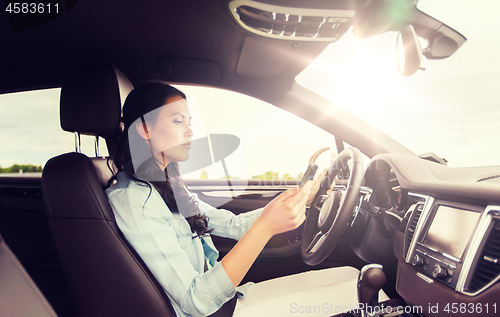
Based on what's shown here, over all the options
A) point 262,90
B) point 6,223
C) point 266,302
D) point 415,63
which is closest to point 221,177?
point 262,90

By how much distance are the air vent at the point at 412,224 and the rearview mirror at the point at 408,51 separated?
55 cm

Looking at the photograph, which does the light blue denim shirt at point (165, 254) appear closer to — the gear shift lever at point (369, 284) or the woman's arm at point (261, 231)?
the woman's arm at point (261, 231)

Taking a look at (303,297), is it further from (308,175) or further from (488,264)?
(488,264)

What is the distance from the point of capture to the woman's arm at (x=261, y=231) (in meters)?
0.92

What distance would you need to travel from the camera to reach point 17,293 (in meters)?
0.81

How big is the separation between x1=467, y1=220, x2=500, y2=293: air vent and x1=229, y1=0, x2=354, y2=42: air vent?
93 centimetres

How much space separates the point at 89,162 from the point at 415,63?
1.30m

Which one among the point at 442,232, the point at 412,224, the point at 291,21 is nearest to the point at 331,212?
the point at 412,224

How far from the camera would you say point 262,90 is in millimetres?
1773

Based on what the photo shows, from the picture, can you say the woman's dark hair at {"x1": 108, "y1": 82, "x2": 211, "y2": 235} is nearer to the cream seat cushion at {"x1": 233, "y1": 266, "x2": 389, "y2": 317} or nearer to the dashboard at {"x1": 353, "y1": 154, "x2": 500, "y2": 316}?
the cream seat cushion at {"x1": 233, "y1": 266, "x2": 389, "y2": 317}

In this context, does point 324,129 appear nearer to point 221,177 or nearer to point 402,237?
point 402,237

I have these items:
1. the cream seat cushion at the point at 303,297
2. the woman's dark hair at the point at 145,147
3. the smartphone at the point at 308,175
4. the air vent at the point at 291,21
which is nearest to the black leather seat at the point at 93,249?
the woman's dark hair at the point at 145,147

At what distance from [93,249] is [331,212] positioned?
0.96 m

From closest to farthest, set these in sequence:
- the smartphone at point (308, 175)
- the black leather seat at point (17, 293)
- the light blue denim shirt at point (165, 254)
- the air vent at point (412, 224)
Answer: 1. the black leather seat at point (17, 293)
2. the light blue denim shirt at point (165, 254)
3. the smartphone at point (308, 175)
4. the air vent at point (412, 224)
